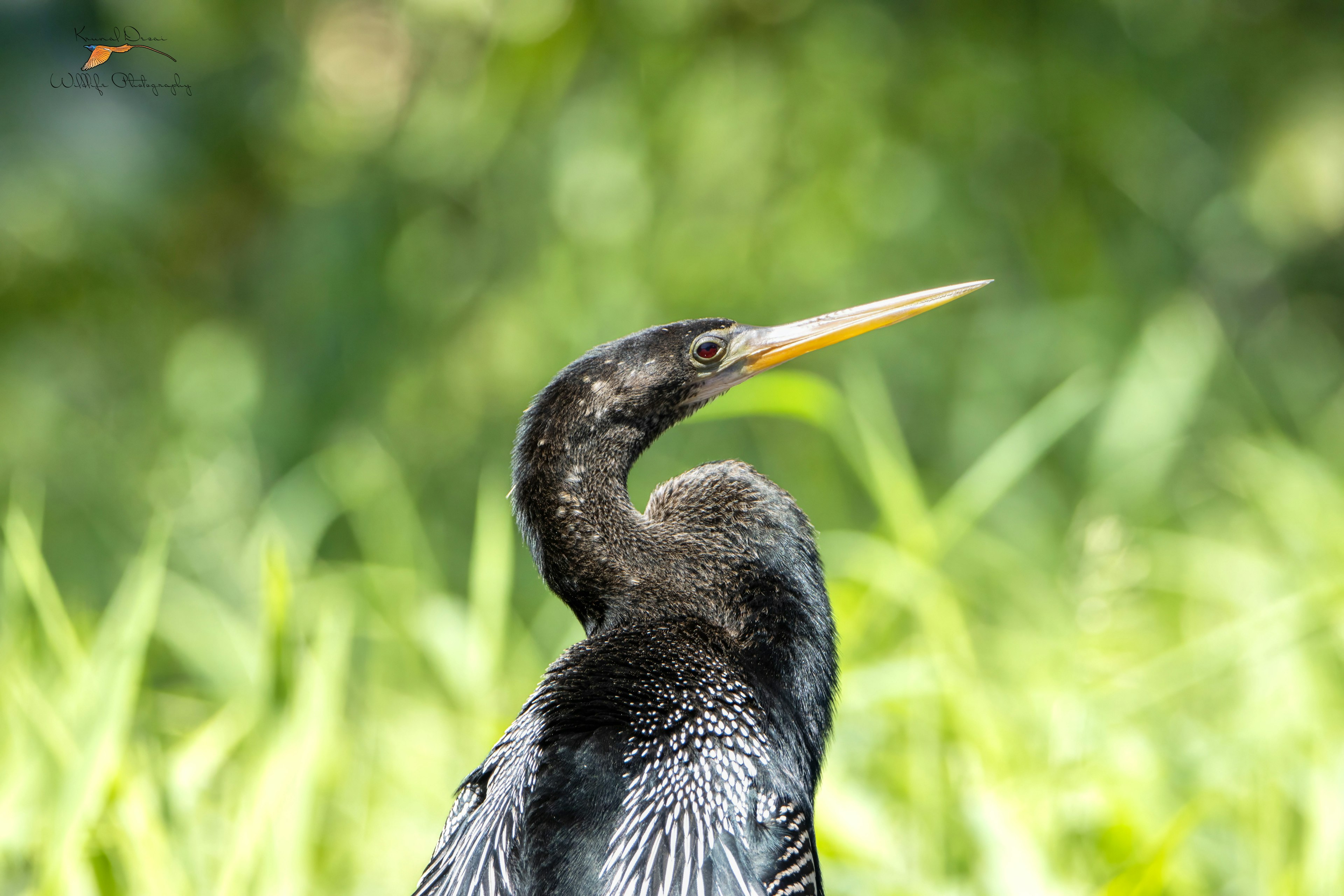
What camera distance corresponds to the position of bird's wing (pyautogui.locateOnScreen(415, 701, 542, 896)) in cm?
139

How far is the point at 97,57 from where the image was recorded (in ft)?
13.0

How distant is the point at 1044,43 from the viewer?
456cm

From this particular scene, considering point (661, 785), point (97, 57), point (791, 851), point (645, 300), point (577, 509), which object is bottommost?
point (645, 300)

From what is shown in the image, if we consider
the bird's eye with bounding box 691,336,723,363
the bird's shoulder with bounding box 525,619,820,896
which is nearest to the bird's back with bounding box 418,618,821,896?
the bird's shoulder with bounding box 525,619,820,896

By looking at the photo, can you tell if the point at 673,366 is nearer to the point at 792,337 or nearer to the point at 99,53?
the point at 792,337

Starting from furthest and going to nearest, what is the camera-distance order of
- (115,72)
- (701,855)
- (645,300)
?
(645,300) → (115,72) → (701,855)

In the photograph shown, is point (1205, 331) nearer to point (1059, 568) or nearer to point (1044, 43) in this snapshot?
point (1059, 568)

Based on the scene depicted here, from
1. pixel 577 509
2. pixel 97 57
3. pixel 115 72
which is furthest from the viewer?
pixel 115 72

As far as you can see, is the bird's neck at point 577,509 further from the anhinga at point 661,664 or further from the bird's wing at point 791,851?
the bird's wing at point 791,851

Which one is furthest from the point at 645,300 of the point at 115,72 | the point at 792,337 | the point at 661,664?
the point at 661,664

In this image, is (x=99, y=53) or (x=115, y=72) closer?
(x=99, y=53)

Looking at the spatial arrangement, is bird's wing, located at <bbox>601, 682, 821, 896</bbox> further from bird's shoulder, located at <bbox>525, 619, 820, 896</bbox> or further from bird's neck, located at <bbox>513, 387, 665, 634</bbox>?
bird's neck, located at <bbox>513, 387, 665, 634</bbox>

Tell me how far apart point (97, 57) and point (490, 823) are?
11.5 feet

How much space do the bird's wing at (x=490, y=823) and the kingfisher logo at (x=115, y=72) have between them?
3121 mm
